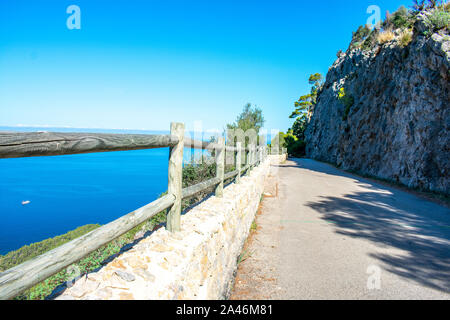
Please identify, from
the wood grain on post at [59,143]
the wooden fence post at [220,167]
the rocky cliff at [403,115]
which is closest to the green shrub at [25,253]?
the wooden fence post at [220,167]

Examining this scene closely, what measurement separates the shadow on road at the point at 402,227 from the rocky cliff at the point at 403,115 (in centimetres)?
262

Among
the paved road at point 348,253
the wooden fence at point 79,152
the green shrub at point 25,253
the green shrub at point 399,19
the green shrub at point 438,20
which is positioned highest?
the green shrub at point 399,19

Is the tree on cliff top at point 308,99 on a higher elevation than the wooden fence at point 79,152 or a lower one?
higher

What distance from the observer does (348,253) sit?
14.8ft

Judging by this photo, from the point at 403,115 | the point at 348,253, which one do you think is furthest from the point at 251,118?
the point at 348,253

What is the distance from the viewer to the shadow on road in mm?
3902

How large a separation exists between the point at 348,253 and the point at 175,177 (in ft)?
11.5

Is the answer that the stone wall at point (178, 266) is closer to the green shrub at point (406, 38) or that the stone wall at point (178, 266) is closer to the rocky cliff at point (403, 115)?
the rocky cliff at point (403, 115)

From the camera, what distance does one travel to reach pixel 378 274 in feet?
12.3

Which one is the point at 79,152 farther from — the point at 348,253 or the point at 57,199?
the point at 57,199

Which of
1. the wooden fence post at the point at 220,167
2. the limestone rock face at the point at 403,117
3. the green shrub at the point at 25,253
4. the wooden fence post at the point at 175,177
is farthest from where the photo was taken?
the limestone rock face at the point at 403,117

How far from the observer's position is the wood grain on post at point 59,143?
1.13 m

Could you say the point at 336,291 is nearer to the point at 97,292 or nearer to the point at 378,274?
the point at 378,274

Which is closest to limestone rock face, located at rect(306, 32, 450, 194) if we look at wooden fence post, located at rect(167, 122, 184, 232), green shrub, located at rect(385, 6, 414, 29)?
green shrub, located at rect(385, 6, 414, 29)
